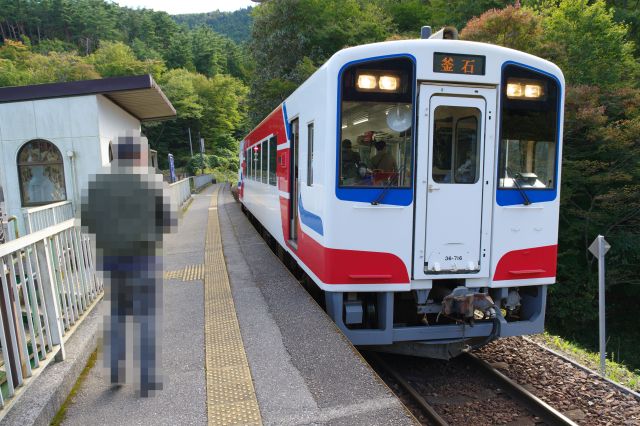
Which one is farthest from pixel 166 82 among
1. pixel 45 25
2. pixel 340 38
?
pixel 45 25

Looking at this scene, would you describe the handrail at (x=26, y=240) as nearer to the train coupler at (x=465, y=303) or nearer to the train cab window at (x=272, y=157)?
the train coupler at (x=465, y=303)

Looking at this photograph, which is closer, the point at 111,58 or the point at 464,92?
the point at 464,92

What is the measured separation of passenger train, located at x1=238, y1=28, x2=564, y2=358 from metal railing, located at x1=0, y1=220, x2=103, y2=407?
236 cm

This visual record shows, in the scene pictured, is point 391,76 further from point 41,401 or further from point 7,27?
point 7,27

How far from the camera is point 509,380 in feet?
15.8

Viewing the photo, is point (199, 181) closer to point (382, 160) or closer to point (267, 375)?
point (382, 160)

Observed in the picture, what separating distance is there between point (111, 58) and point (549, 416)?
6250 centimetres

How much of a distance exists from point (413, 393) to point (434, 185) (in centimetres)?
207

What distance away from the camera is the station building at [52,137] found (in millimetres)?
10516

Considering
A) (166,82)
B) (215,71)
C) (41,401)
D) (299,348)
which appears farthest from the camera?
(215,71)

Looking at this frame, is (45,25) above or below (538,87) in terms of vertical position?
above

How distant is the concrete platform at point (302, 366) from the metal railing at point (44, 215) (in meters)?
2.92

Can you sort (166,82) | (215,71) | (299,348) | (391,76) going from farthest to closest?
(215,71), (166,82), (391,76), (299,348)

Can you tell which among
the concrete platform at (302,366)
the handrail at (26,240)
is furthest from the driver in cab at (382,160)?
the handrail at (26,240)
